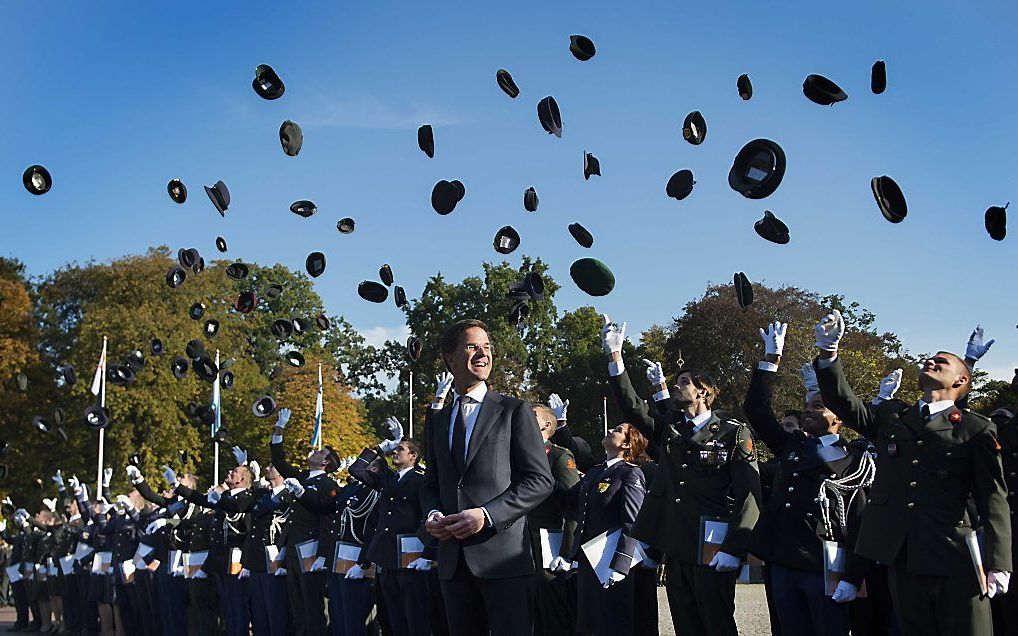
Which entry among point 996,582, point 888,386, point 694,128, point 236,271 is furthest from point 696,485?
point 236,271

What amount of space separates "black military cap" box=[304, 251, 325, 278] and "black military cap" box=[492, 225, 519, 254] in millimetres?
2528

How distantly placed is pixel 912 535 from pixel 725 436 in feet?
5.62

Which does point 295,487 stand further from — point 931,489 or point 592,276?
point 931,489

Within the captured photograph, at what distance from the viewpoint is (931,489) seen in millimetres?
5730

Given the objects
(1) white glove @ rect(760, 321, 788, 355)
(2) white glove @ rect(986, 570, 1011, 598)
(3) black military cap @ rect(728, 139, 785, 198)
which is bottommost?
(2) white glove @ rect(986, 570, 1011, 598)

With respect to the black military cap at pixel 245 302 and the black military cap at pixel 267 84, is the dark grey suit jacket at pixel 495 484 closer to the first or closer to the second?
the black military cap at pixel 267 84

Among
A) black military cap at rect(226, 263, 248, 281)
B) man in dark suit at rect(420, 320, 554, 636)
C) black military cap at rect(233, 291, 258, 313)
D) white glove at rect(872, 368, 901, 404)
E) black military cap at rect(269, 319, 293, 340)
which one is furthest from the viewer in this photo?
black military cap at rect(233, 291, 258, 313)

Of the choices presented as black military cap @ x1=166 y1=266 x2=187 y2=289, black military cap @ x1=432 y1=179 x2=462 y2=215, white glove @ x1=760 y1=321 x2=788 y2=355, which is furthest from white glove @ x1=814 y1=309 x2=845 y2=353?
black military cap @ x1=166 y1=266 x2=187 y2=289

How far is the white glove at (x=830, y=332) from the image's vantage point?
5926 millimetres

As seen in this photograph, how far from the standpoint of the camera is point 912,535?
565cm

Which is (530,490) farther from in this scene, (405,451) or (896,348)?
(896,348)

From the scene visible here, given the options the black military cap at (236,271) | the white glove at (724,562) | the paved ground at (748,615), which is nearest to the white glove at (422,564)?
the white glove at (724,562)

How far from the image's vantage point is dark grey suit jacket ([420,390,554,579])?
194 inches

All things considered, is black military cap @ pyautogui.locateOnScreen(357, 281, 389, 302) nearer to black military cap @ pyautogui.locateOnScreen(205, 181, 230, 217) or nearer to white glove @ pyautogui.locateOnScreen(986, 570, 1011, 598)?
black military cap @ pyautogui.locateOnScreen(205, 181, 230, 217)
